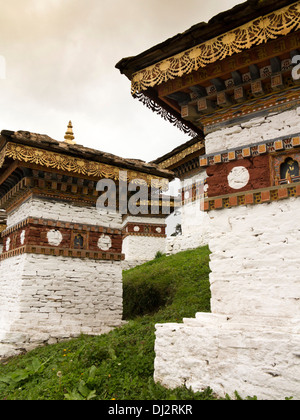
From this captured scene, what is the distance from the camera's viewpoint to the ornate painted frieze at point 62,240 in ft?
21.3

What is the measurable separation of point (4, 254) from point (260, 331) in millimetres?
6122

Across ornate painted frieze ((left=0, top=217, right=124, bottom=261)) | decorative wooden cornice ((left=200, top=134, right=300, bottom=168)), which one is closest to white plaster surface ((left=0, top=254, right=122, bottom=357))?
ornate painted frieze ((left=0, top=217, right=124, bottom=261))

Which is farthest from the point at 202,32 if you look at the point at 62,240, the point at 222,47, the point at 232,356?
the point at 62,240

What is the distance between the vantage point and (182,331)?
11.6ft

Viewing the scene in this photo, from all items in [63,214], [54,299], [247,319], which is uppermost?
[63,214]

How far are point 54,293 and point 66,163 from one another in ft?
8.39

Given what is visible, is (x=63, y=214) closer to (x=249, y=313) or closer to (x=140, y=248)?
(x=249, y=313)

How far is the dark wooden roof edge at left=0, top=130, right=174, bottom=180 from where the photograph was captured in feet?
19.4

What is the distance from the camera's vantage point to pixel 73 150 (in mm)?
6492

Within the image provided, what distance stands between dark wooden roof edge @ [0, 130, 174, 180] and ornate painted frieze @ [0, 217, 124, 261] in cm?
145

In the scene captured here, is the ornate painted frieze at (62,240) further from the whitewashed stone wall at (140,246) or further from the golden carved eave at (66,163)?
the whitewashed stone wall at (140,246)

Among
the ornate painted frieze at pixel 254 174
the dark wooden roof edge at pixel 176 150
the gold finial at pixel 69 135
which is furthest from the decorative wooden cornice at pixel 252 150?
the dark wooden roof edge at pixel 176 150
